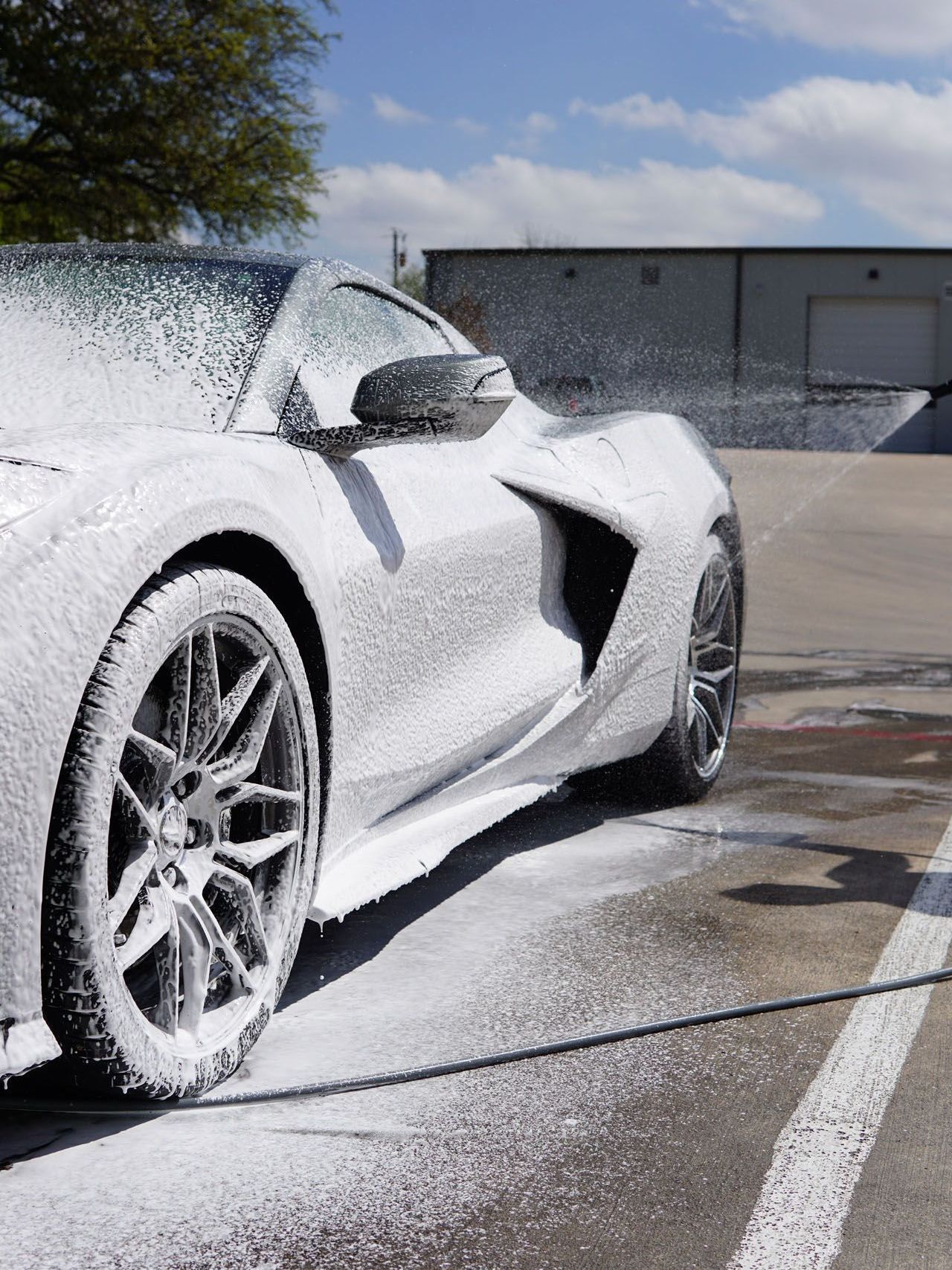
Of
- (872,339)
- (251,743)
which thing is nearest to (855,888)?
(251,743)

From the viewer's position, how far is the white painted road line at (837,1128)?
79.0 inches

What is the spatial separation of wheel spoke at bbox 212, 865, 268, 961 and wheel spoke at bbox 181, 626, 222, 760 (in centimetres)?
20

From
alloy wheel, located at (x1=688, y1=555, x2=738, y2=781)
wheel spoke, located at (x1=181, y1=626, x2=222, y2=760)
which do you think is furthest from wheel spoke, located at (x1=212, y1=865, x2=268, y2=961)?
alloy wheel, located at (x1=688, y1=555, x2=738, y2=781)

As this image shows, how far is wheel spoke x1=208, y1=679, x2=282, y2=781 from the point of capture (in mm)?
2418

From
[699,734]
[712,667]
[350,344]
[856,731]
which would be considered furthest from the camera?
[856,731]

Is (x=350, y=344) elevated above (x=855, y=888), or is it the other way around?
(x=350, y=344)

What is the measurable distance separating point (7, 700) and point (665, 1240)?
3.55 ft

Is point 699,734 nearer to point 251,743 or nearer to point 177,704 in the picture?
point 251,743

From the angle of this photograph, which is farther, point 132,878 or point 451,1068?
point 451,1068

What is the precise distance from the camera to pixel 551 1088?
2.50 m

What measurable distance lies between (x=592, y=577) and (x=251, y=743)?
160cm

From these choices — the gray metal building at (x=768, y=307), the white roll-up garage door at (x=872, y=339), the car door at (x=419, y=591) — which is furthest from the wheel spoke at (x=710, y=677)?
the white roll-up garage door at (x=872, y=339)

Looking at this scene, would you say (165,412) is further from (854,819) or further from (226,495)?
(854,819)

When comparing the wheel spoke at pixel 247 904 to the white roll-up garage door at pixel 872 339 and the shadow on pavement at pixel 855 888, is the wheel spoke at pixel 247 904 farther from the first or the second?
the white roll-up garage door at pixel 872 339
